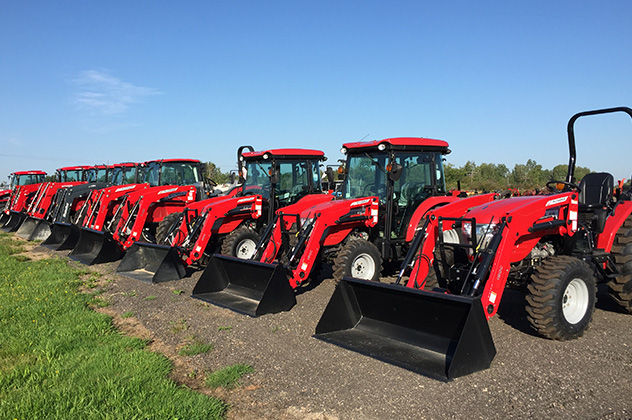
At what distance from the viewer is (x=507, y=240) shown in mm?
5000

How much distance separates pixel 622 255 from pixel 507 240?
6.88 feet

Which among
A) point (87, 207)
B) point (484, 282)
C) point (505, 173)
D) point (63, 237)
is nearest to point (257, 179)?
point (484, 282)

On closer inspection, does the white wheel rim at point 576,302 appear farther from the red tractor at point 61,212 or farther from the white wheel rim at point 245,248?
the red tractor at point 61,212

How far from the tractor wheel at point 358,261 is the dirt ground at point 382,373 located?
824 mm

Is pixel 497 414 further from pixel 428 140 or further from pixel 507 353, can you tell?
pixel 428 140

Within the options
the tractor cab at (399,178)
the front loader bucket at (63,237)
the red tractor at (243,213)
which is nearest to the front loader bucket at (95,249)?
the front loader bucket at (63,237)

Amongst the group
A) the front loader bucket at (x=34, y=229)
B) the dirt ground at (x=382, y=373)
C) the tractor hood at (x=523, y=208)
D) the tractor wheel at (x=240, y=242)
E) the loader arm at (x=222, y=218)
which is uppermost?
the tractor hood at (x=523, y=208)

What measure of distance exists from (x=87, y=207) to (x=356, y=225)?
33.6 feet

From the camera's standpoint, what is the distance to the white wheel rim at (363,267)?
24.2 feet

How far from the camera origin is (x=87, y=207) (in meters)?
15.0

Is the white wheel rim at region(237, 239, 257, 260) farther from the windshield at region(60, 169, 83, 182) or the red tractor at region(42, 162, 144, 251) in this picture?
the windshield at region(60, 169, 83, 182)

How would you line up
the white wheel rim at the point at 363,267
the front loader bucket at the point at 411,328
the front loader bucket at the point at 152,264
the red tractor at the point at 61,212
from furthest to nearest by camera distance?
1. the red tractor at the point at 61,212
2. the front loader bucket at the point at 152,264
3. the white wheel rim at the point at 363,267
4. the front loader bucket at the point at 411,328

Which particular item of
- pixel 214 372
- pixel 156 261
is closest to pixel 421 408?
Answer: pixel 214 372

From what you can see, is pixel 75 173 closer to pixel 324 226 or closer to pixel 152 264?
pixel 152 264
